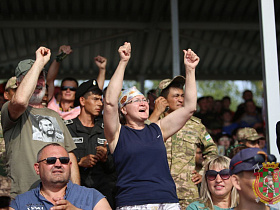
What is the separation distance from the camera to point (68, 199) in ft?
12.1

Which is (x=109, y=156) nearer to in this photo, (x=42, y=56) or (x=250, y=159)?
(x=42, y=56)

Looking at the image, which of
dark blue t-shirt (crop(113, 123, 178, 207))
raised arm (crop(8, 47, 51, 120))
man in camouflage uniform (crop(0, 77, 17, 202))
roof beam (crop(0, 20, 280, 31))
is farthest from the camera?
roof beam (crop(0, 20, 280, 31))

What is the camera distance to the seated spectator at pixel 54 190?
12.0 ft

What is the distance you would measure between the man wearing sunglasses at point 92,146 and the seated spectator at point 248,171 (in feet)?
6.37

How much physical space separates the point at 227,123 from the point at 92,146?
14.0ft

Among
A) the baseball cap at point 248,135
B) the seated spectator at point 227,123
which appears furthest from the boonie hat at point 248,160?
the seated spectator at point 227,123

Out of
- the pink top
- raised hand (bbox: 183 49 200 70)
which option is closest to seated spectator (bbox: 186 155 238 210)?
raised hand (bbox: 183 49 200 70)

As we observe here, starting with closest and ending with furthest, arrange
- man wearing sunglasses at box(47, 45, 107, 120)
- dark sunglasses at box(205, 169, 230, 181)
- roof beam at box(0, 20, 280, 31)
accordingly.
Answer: dark sunglasses at box(205, 169, 230, 181) → man wearing sunglasses at box(47, 45, 107, 120) → roof beam at box(0, 20, 280, 31)

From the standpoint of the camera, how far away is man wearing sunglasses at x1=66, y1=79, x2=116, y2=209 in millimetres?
4506

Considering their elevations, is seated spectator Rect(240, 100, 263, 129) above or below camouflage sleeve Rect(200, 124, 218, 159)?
above

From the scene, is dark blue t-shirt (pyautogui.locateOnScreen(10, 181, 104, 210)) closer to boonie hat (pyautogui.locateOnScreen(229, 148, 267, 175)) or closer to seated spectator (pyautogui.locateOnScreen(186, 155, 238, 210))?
seated spectator (pyautogui.locateOnScreen(186, 155, 238, 210))

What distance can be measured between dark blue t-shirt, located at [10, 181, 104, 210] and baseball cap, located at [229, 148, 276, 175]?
1449 mm

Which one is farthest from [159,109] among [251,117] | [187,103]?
[251,117]

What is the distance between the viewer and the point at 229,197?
4109 mm
